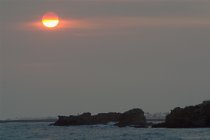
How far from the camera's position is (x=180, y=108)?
128m

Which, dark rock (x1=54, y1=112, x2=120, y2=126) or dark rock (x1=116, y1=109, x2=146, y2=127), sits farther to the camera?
dark rock (x1=54, y1=112, x2=120, y2=126)

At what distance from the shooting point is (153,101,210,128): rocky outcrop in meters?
120

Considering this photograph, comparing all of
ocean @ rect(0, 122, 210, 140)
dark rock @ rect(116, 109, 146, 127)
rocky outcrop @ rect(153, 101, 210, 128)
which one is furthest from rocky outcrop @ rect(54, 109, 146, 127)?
ocean @ rect(0, 122, 210, 140)

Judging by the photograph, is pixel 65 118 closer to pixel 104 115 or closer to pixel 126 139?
pixel 104 115

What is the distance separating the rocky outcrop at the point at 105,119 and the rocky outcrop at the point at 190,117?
1224 centimetres

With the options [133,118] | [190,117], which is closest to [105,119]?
[133,118]

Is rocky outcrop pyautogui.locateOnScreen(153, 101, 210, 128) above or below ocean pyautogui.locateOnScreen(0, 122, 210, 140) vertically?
above

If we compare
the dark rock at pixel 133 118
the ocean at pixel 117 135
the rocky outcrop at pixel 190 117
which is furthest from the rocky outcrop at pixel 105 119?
the ocean at pixel 117 135

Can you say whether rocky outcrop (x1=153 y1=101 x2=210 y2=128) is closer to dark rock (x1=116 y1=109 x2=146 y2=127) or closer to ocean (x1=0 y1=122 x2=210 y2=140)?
ocean (x1=0 y1=122 x2=210 y2=140)

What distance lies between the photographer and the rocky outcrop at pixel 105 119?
14862cm

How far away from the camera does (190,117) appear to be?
124 m

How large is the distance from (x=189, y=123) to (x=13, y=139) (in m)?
47.8

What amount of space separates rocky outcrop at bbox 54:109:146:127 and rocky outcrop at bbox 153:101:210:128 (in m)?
12.2

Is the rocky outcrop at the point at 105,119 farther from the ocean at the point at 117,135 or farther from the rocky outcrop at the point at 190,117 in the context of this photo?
the ocean at the point at 117,135
